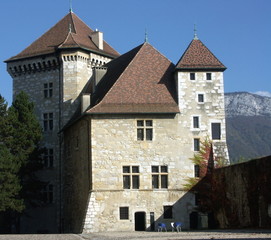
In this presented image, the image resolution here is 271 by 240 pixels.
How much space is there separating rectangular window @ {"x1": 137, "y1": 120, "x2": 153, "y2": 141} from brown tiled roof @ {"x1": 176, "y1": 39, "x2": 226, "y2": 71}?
414cm

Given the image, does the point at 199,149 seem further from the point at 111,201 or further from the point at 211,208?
the point at 111,201

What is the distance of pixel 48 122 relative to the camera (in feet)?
153

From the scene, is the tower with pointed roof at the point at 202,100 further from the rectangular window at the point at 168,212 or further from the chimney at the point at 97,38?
the chimney at the point at 97,38

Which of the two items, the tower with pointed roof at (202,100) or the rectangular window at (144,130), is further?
the tower with pointed roof at (202,100)

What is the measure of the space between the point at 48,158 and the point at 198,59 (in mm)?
15444

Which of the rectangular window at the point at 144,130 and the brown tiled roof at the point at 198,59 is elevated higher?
the brown tiled roof at the point at 198,59

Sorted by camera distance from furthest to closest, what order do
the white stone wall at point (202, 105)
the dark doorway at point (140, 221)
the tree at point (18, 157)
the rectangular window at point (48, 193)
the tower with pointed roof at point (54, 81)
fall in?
the rectangular window at point (48, 193)
the tower with pointed roof at point (54, 81)
the tree at point (18, 157)
the white stone wall at point (202, 105)
the dark doorway at point (140, 221)

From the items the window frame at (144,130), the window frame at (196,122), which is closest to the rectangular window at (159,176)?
the window frame at (144,130)

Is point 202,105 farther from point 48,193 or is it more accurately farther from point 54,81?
point 48,193

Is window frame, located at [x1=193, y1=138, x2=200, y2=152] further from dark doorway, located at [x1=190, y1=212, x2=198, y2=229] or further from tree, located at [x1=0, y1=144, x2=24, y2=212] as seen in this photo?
tree, located at [x1=0, y1=144, x2=24, y2=212]

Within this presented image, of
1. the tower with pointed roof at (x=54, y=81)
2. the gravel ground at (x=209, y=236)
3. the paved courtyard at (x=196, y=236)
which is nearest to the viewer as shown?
the gravel ground at (x=209, y=236)

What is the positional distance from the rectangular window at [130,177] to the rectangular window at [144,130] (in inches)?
75.9

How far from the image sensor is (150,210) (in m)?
35.4

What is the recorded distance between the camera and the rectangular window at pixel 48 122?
1825 inches
